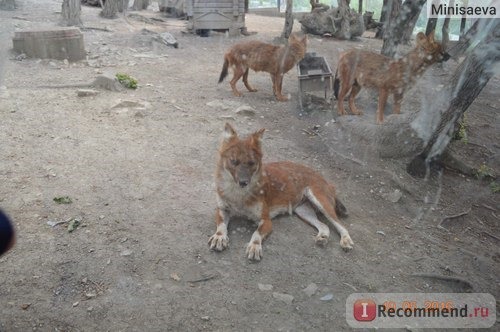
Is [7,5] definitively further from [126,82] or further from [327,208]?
[327,208]

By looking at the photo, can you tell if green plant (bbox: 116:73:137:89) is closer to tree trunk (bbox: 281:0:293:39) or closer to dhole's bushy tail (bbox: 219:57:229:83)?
dhole's bushy tail (bbox: 219:57:229:83)

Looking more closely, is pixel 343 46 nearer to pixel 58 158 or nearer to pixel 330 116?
pixel 330 116

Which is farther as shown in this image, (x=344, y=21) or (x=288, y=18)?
(x=344, y=21)

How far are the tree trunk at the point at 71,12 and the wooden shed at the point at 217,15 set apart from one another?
12.5 ft

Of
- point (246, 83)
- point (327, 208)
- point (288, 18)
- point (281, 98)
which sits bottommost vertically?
point (327, 208)

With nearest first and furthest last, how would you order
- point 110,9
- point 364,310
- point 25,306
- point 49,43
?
1. point 25,306
2. point 364,310
3. point 49,43
4. point 110,9

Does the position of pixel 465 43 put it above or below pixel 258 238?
above

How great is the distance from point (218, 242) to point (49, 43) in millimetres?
8099

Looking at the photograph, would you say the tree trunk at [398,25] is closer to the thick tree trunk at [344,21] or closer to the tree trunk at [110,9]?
the thick tree trunk at [344,21]

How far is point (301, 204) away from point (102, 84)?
5444 millimetres

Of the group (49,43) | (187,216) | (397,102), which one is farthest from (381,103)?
(49,43)

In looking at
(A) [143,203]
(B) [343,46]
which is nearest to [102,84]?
(A) [143,203]

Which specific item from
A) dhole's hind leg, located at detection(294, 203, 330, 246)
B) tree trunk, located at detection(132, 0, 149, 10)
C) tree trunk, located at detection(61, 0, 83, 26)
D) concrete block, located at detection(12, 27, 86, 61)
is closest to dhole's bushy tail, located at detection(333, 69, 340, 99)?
dhole's hind leg, located at detection(294, 203, 330, 246)

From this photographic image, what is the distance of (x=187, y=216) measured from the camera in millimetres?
4918
